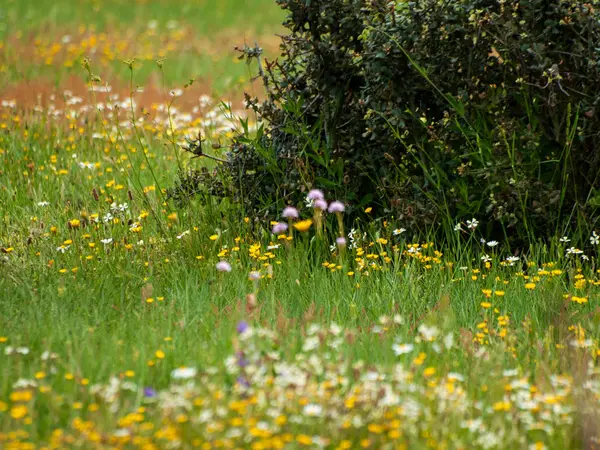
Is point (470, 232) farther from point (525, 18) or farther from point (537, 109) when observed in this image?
point (525, 18)

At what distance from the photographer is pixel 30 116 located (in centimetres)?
774

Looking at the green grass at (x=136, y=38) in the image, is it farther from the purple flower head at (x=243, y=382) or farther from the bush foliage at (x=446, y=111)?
the purple flower head at (x=243, y=382)

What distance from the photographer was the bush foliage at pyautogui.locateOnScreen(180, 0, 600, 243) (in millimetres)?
4332

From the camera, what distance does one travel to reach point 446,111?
180 inches

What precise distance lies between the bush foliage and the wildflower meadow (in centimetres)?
16

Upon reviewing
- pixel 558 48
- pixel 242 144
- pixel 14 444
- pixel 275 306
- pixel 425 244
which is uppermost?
pixel 558 48

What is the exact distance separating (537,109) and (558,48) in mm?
347

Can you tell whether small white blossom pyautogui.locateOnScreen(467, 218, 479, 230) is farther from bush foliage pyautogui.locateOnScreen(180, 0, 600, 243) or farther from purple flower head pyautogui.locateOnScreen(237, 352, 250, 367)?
purple flower head pyautogui.locateOnScreen(237, 352, 250, 367)

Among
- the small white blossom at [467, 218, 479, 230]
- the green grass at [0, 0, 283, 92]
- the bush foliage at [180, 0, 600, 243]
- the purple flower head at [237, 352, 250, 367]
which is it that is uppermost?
the green grass at [0, 0, 283, 92]

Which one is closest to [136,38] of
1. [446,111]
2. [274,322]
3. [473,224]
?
[446,111]

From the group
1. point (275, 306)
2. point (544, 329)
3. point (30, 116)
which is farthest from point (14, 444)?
point (30, 116)

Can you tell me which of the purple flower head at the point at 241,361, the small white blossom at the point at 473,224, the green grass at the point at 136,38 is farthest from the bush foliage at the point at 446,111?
the green grass at the point at 136,38

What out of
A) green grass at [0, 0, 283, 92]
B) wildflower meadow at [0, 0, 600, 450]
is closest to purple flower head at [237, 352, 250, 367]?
wildflower meadow at [0, 0, 600, 450]

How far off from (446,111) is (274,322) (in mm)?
1637
